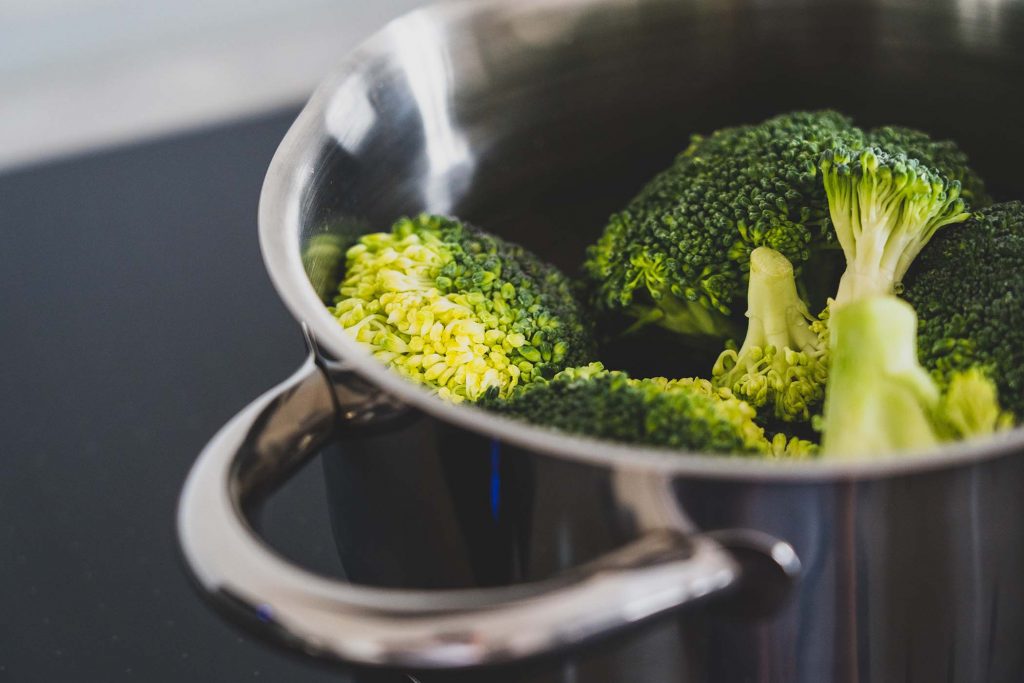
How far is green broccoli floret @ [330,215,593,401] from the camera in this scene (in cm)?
75

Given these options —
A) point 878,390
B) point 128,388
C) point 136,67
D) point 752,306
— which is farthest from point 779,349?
point 136,67

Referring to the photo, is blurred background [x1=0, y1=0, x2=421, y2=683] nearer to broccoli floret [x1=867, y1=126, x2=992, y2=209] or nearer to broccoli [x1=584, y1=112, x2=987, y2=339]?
broccoli [x1=584, y1=112, x2=987, y2=339]

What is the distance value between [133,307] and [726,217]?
2.17 ft

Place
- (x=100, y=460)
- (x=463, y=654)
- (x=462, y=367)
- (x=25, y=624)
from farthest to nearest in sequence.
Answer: (x=100, y=460) → (x=25, y=624) → (x=462, y=367) → (x=463, y=654)

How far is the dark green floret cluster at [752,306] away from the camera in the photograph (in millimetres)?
606

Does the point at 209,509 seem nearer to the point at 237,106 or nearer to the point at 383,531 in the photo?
the point at 383,531

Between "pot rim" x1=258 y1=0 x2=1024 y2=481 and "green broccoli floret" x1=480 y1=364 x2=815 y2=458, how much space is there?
0.03ft

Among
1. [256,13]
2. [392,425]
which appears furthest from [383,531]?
[256,13]

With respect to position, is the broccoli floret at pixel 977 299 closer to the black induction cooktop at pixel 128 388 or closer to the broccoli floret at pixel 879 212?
the broccoli floret at pixel 879 212

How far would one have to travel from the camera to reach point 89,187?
4.31ft

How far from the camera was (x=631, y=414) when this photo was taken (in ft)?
1.99

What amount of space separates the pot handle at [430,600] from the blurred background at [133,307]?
35cm

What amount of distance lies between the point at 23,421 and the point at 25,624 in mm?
248

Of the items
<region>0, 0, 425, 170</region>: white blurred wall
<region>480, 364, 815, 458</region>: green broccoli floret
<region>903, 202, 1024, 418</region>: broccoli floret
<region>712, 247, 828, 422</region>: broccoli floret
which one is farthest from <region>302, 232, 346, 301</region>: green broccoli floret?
<region>0, 0, 425, 170</region>: white blurred wall
